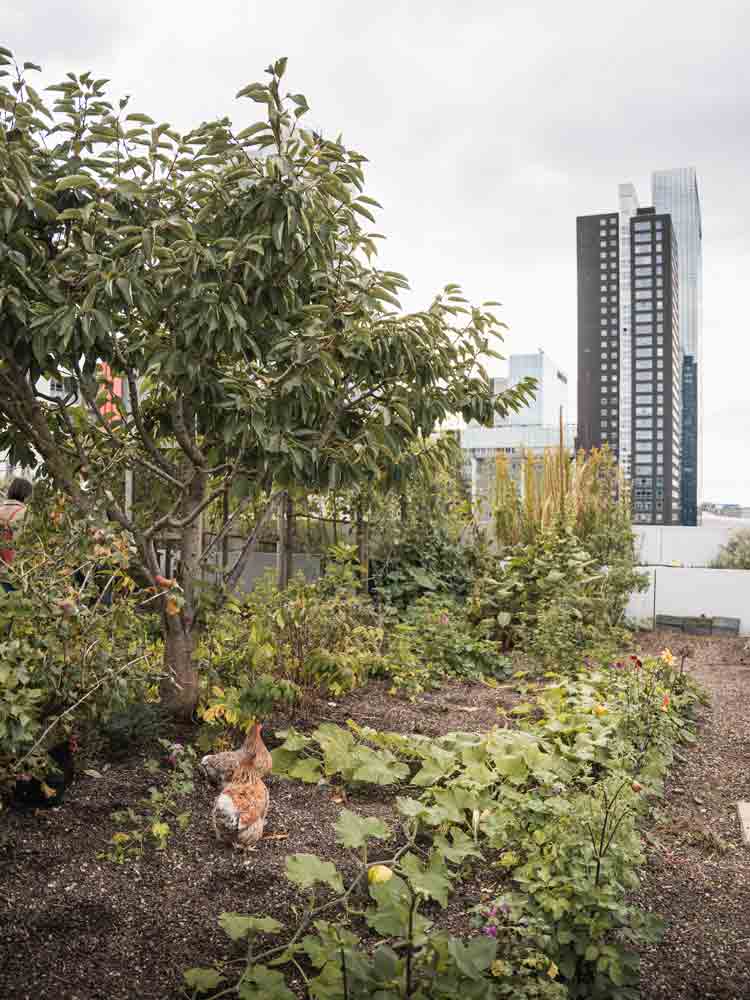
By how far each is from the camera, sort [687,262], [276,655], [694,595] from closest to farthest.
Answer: [276,655]
[694,595]
[687,262]

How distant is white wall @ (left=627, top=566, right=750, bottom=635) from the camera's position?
678cm

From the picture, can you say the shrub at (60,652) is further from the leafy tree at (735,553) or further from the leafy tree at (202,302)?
the leafy tree at (735,553)

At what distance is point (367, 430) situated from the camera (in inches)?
114

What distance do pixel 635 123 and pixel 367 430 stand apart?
2247mm

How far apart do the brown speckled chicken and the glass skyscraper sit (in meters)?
13.4

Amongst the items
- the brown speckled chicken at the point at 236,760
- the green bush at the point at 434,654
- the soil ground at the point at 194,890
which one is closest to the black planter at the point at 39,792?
the soil ground at the point at 194,890

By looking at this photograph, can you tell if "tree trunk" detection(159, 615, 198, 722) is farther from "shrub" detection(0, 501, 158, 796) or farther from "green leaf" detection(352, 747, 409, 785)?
"green leaf" detection(352, 747, 409, 785)

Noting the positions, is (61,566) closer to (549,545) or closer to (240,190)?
(240,190)

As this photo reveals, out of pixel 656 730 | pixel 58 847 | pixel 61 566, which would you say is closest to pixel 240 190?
pixel 61 566

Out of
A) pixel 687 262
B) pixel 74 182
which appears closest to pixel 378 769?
pixel 74 182

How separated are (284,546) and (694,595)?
381 cm

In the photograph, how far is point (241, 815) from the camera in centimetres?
213

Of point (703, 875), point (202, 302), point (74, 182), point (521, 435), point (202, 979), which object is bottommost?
point (703, 875)

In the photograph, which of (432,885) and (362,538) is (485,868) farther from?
(362,538)
